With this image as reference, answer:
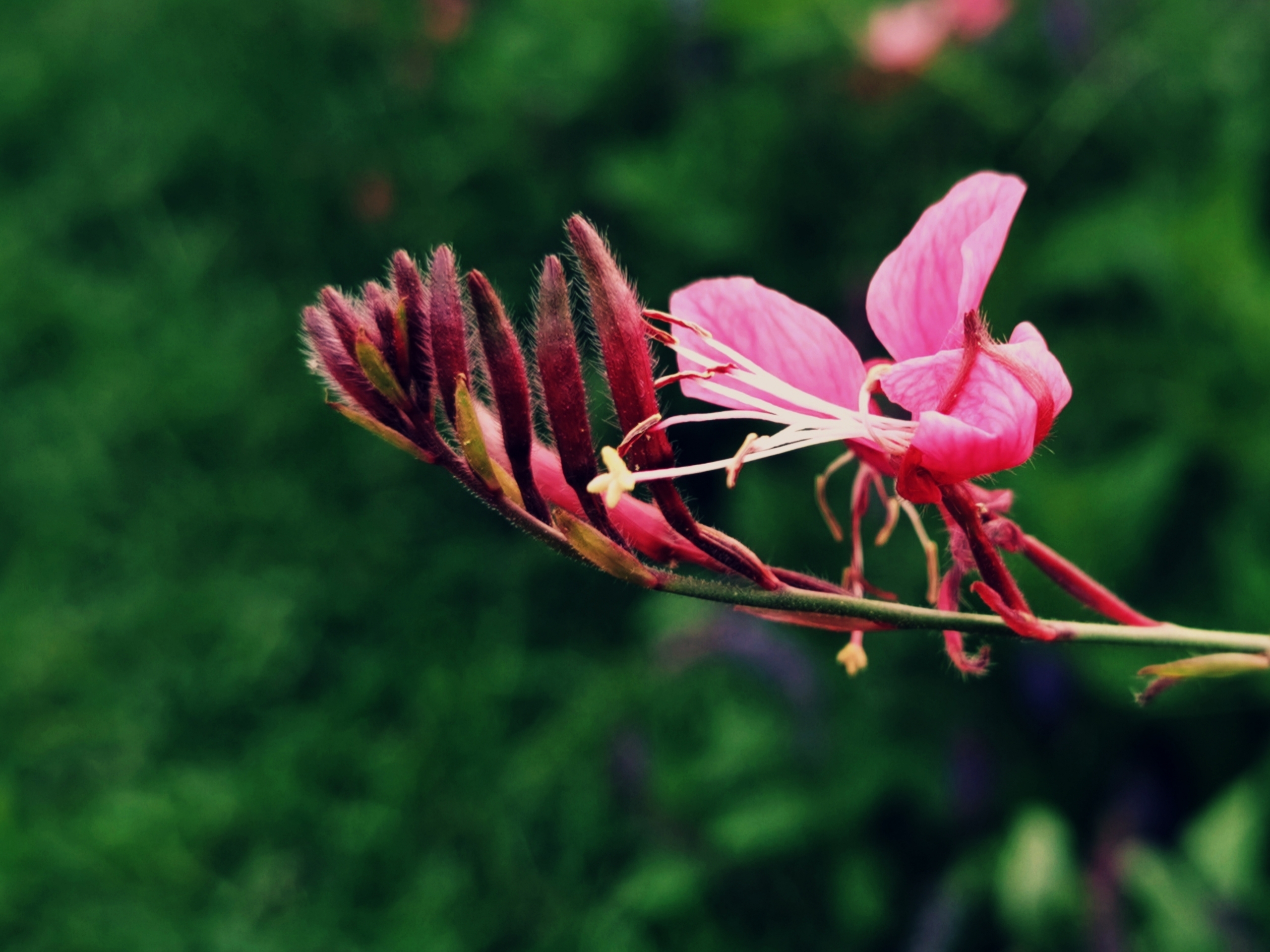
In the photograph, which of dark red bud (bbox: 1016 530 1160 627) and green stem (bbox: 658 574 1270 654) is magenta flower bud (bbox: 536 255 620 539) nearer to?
green stem (bbox: 658 574 1270 654)

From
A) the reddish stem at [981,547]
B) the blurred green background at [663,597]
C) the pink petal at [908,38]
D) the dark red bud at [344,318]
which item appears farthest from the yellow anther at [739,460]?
the pink petal at [908,38]

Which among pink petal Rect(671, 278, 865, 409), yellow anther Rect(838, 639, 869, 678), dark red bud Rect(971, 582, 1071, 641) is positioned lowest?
dark red bud Rect(971, 582, 1071, 641)

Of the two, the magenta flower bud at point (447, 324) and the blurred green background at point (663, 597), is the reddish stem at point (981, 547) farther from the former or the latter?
the blurred green background at point (663, 597)

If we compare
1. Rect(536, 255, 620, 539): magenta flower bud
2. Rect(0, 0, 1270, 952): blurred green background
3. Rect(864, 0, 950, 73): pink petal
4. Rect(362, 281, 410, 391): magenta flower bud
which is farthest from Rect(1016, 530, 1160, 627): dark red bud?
Rect(864, 0, 950, 73): pink petal

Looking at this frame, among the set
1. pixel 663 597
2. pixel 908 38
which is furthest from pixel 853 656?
pixel 908 38

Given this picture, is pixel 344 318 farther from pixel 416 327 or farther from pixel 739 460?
pixel 739 460

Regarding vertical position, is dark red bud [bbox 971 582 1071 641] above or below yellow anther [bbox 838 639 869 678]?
below
